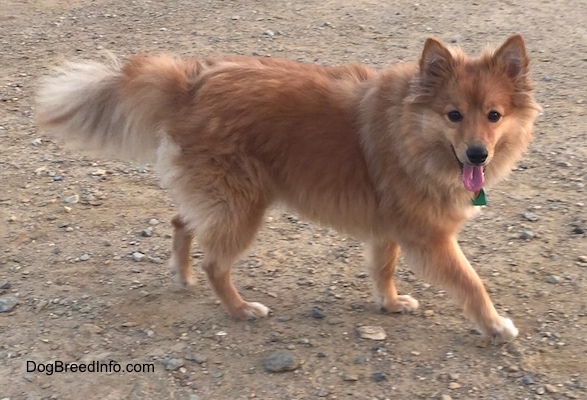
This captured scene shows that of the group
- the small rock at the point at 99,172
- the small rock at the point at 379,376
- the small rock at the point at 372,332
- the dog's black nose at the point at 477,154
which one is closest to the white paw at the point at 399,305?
the small rock at the point at 372,332

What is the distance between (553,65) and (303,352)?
191 inches

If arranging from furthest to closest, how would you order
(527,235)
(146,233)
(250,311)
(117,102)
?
(146,233) → (527,235) → (250,311) → (117,102)

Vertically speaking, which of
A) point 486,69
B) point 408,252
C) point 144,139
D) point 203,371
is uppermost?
point 486,69

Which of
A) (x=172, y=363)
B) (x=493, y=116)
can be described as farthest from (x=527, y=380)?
(x=172, y=363)

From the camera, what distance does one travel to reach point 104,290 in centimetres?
408

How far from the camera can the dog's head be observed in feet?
10.9

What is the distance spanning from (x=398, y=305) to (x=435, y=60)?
1.36 meters

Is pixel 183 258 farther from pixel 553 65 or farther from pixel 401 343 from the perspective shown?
pixel 553 65

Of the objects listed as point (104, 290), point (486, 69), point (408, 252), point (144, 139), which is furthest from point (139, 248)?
point (486, 69)

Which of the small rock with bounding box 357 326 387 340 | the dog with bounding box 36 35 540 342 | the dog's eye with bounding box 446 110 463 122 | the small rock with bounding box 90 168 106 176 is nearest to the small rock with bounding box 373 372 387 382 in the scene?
the small rock with bounding box 357 326 387 340

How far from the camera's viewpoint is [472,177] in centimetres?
345

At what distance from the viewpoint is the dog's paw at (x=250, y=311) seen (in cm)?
388

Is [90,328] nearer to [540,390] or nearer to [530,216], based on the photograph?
[540,390]

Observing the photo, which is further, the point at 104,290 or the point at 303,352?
the point at 104,290
